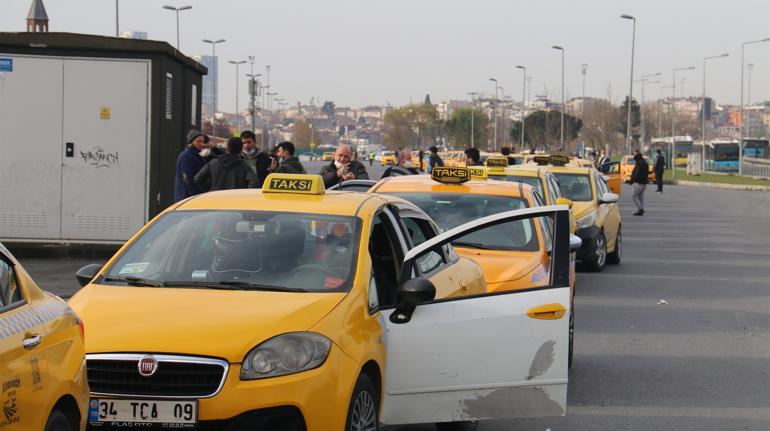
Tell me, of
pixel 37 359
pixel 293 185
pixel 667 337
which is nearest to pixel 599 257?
pixel 667 337

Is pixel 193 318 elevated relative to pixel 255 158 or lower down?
lower down

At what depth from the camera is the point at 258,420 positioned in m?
5.30

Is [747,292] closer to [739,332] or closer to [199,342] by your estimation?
[739,332]

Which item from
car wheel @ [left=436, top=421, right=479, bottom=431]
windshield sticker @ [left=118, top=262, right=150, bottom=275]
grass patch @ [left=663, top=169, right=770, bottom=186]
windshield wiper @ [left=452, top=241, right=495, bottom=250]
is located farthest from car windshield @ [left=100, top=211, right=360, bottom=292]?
grass patch @ [left=663, top=169, right=770, bottom=186]

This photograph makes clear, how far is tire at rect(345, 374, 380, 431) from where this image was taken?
5.59m

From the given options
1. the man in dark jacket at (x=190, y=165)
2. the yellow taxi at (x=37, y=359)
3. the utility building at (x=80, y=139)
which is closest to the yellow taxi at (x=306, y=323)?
the yellow taxi at (x=37, y=359)

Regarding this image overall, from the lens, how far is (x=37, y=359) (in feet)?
15.2

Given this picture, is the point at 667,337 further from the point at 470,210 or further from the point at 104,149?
the point at 104,149

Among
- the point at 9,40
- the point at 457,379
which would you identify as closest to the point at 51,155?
the point at 9,40

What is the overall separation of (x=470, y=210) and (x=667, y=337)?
2251mm

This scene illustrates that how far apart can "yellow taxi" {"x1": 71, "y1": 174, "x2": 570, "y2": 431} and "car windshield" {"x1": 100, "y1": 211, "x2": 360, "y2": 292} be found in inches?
0.4

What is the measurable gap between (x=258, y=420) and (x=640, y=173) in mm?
28394

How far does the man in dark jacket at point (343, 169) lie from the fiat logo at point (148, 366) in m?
9.86

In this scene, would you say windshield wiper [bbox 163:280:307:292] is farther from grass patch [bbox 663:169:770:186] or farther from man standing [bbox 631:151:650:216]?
grass patch [bbox 663:169:770:186]
